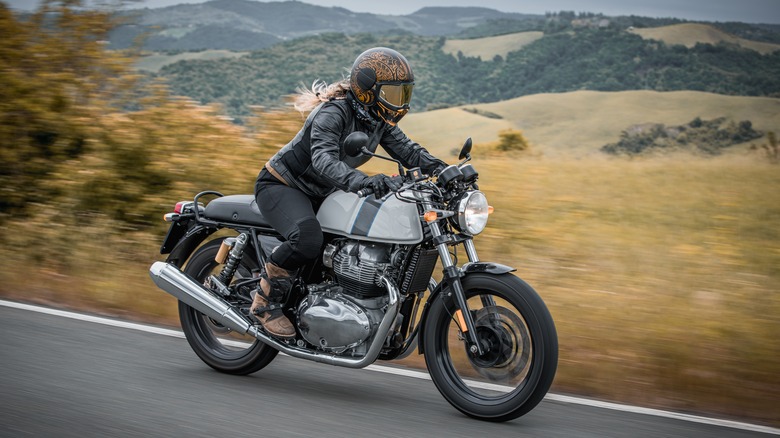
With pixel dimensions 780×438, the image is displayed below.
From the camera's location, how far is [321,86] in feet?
17.1

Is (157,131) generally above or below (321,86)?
below

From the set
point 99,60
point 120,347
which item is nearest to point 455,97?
point 99,60

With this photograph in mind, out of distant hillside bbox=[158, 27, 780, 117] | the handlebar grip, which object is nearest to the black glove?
the handlebar grip

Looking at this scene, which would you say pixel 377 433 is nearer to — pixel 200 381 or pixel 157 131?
pixel 200 381

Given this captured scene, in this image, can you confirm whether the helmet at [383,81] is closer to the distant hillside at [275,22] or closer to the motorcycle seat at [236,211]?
the motorcycle seat at [236,211]

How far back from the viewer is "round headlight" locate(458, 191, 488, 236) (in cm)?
437

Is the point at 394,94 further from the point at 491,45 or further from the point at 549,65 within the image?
the point at 491,45

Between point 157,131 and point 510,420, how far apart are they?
7555 mm

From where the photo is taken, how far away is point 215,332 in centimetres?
564

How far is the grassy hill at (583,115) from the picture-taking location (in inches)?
1682

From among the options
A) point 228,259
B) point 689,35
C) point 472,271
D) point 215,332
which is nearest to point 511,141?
point 215,332

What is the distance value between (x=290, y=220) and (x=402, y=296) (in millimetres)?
829

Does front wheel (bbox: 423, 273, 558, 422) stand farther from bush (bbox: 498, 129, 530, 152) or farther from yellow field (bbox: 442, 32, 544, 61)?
yellow field (bbox: 442, 32, 544, 61)

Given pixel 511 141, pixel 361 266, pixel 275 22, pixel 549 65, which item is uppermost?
pixel 361 266
